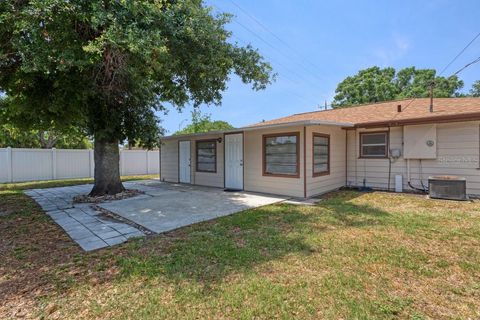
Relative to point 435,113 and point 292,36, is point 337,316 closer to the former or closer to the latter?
point 435,113

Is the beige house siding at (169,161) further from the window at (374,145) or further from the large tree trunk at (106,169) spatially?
the window at (374,145)

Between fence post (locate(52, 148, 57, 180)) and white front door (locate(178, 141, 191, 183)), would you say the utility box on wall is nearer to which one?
white front door (locate(178, 141, 191, 183))

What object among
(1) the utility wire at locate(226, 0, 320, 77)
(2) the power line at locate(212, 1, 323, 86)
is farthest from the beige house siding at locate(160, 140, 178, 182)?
(1) the utility wire at locate(226, 0, 320, 77)

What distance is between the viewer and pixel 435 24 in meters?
11.0

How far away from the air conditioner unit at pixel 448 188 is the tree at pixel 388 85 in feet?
60.7

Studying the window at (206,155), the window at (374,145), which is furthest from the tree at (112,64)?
the window at (374,145)

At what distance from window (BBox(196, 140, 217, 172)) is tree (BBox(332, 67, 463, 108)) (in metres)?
19.3

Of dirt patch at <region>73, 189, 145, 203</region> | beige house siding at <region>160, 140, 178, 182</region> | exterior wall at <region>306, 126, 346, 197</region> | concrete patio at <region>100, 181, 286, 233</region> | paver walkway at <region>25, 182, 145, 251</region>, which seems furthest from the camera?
beige house siding at <region>160, 140, 178, 182</region>

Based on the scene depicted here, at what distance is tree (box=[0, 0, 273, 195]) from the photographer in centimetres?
423

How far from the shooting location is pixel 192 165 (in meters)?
11.2

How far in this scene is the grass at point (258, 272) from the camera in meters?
2.35

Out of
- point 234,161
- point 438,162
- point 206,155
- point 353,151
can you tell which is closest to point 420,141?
point 438,162

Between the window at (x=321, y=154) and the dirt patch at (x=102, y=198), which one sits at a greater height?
the window at (x=321, y=154)

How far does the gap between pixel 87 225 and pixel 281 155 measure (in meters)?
5.51
